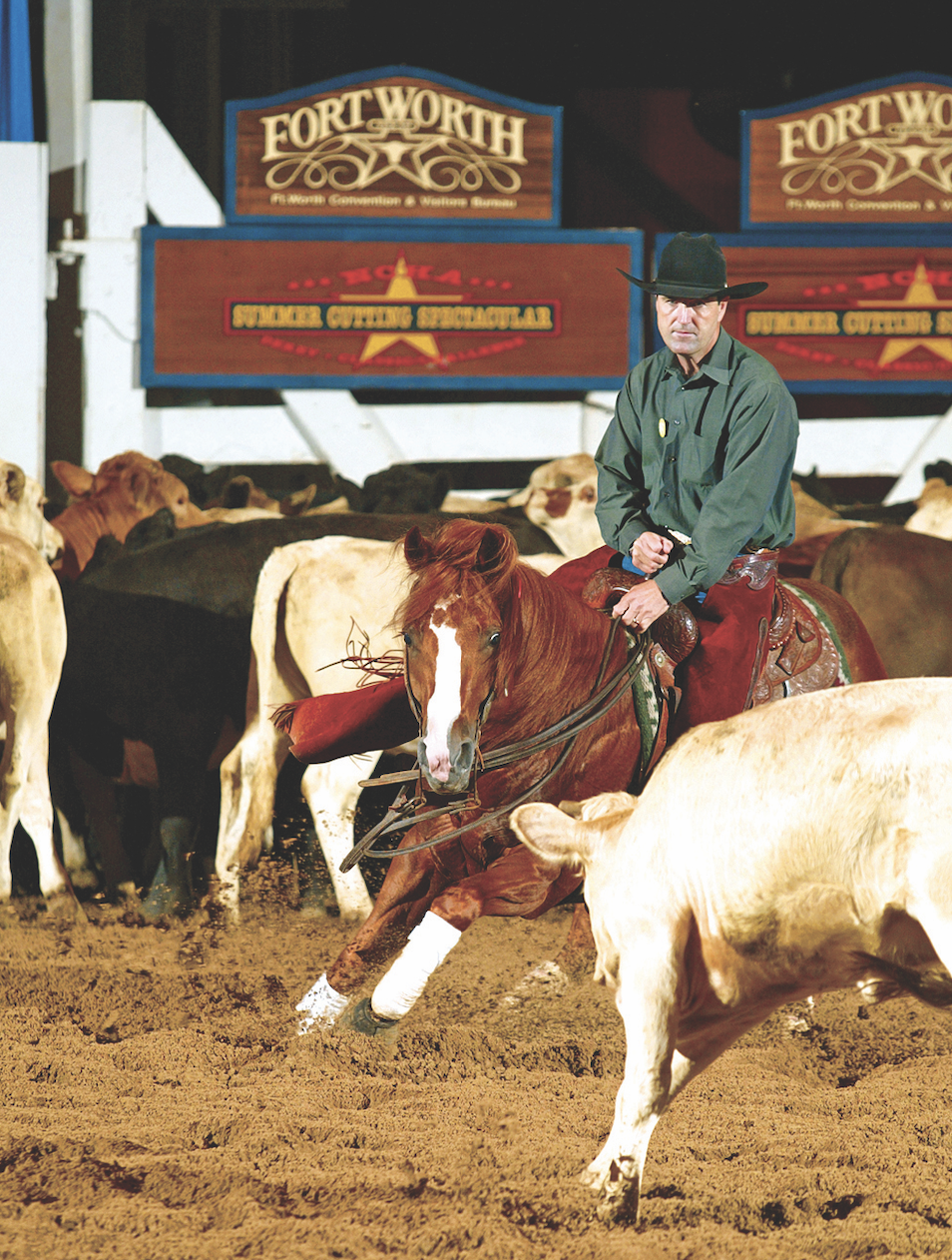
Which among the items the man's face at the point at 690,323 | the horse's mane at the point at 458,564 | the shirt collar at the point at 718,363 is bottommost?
the horse's mane at the point at 458,564

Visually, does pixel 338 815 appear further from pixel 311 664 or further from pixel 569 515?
pixel 569 515

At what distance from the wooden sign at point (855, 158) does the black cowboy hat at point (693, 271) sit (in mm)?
6786

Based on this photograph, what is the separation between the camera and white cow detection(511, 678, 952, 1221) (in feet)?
7.75

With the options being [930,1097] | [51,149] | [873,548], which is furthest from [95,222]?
[930,1097]

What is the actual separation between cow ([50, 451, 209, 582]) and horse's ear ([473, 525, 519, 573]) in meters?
4.41

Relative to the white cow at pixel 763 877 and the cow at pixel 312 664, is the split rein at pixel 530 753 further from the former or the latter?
the cow at pixel 312 664

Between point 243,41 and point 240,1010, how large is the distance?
10190mm

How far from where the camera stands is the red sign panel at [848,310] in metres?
9.93

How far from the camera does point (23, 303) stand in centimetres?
940

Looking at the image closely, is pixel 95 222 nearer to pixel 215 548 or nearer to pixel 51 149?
pixel 51 149

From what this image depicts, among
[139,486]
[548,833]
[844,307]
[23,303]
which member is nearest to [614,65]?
[844,307]

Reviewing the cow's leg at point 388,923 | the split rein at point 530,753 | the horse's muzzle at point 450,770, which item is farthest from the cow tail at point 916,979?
the cow's leg at point 388,923

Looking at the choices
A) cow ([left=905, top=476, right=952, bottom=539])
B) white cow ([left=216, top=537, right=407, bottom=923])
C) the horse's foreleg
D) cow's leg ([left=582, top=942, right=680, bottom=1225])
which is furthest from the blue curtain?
cow's leg ([left=582, top=942, right=680, bottom=1225])

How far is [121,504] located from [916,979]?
574 centimetres
